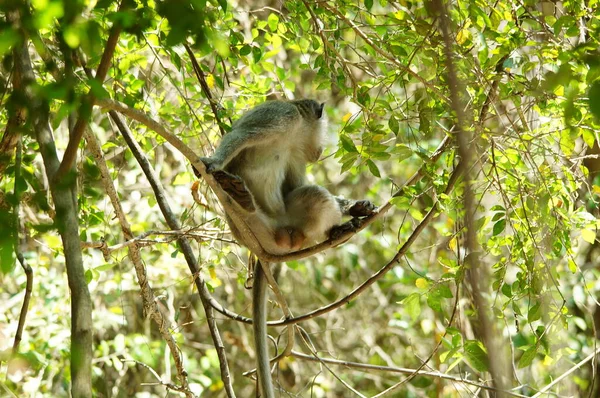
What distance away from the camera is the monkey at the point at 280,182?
500 cm

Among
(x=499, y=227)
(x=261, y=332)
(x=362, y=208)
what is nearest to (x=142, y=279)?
(x=261, y=332)

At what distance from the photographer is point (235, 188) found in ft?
14.6

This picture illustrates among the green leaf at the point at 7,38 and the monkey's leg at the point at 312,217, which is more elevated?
the monkey's leg at the point at 312,217

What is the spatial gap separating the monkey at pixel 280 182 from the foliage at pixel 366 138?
0.27 metres

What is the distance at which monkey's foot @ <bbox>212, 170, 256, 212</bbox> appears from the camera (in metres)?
4.34

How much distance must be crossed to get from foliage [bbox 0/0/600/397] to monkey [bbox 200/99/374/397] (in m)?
0.27

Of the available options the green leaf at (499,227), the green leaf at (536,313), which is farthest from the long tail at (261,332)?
the green leaf at (536,313)

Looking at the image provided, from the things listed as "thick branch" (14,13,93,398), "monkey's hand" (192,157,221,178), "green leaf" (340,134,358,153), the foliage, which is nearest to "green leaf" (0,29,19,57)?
the foliage

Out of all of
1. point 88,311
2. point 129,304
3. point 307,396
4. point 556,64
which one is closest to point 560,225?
point 556,64

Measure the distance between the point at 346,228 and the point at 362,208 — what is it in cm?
20

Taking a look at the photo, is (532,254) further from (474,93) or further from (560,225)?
(474,93)

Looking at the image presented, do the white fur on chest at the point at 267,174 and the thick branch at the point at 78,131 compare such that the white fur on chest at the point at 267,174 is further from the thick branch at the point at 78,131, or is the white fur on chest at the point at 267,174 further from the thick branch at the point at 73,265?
the thick branch at the point at 73,265

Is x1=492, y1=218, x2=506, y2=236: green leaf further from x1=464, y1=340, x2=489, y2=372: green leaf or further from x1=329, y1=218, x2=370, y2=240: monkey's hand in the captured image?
x1=329, y1=218, x2=370, y2=240: monkey's hand

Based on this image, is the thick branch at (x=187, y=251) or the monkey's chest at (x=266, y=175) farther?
the monkey's chest at (x=266, y=175)
